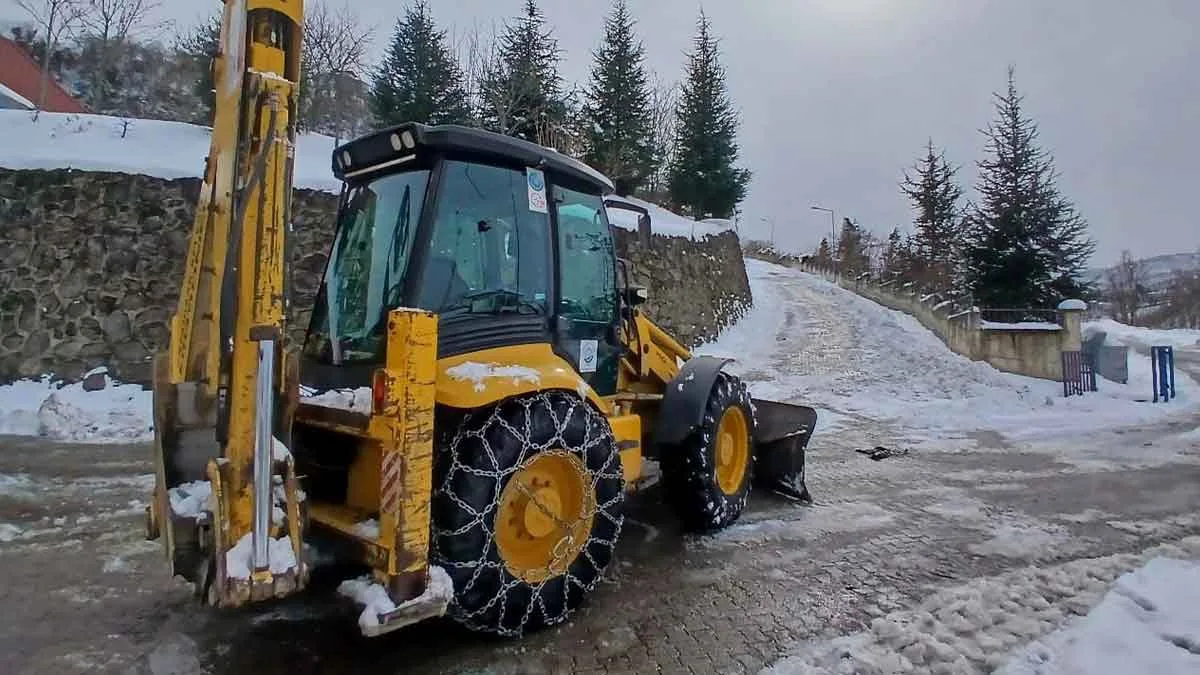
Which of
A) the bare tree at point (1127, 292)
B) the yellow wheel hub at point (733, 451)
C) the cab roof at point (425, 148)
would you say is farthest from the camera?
the bare tree at point (1127, 292)

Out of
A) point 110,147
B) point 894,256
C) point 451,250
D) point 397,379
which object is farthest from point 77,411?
point 894,256

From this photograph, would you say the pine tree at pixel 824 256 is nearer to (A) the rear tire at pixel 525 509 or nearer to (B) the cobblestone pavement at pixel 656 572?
(B) the cobblestone pavement at pixel 656 572

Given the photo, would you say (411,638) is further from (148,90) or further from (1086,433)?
(148,90)

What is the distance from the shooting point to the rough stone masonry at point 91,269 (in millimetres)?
10344

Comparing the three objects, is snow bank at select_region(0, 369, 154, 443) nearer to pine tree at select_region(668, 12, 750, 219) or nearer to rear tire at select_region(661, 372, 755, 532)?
rear tire at select_region(661, 372, 755, 532)

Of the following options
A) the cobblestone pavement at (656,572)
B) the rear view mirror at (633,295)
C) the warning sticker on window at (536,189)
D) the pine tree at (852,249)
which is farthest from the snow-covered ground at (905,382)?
the pine tree at (852,249)

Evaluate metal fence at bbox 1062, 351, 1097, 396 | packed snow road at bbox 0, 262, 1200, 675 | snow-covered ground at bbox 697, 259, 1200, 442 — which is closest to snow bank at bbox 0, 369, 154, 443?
packed snow road at bbox 0, 262, 1200, 675

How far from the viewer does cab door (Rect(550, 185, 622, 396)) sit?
4.17 meters

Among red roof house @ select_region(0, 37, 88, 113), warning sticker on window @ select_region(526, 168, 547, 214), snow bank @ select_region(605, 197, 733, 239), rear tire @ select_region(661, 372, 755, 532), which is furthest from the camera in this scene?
red roof house @ select_region(0, 37, 88, 113)

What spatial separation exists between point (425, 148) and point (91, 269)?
→ 32.3ft

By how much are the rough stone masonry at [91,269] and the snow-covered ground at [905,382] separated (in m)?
9.33

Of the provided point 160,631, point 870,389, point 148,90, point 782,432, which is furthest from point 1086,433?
point 148,90

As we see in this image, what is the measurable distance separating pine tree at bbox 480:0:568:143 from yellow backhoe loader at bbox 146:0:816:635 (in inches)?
686

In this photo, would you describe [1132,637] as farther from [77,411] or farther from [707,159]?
[707,159]
